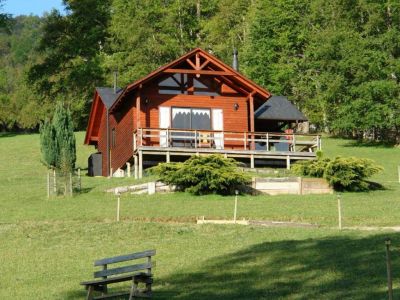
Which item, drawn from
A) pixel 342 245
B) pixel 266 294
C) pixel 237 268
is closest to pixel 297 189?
pixel 342 245

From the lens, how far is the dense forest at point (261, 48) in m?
55.1

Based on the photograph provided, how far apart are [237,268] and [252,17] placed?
54.5m

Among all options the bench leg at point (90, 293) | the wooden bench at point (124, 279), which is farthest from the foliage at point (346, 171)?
the bench leg at point (90, 293)

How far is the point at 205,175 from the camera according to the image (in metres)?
30.3

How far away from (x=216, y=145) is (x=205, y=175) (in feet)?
29.3

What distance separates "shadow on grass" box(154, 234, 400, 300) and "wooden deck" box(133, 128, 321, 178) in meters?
17.5

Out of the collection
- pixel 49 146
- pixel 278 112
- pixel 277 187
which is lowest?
pixel 277 187

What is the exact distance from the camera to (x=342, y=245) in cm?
1878

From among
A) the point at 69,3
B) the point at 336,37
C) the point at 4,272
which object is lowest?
the point at 4,272

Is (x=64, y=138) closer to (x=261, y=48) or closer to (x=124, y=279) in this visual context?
(x=124, y=279)

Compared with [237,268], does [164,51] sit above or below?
above

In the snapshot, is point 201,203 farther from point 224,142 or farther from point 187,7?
point 187,7

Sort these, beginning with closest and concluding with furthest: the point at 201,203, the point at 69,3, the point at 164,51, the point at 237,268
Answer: the point at 237,268 → the point at 201,203 → the point at 164,51 → the point at 69,3

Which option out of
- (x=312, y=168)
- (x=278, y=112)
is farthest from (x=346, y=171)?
(x=278, y=112)
